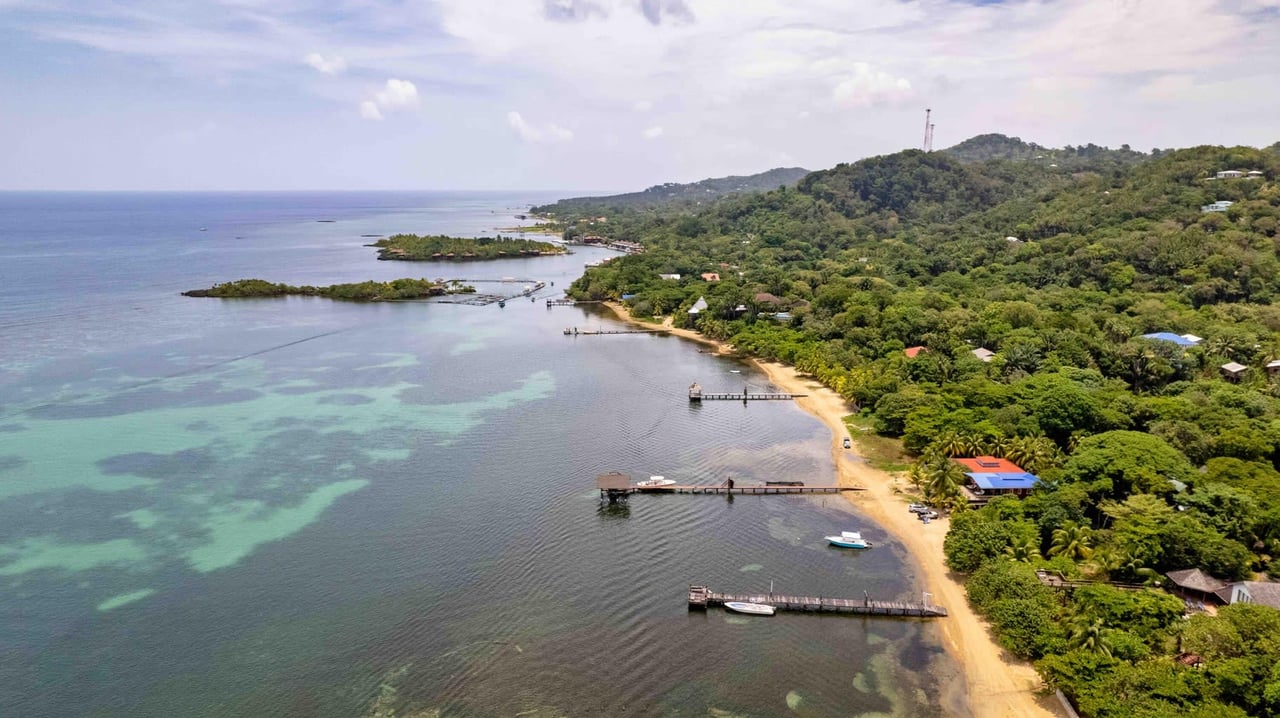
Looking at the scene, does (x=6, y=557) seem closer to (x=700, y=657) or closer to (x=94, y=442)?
(x=94, y=442)

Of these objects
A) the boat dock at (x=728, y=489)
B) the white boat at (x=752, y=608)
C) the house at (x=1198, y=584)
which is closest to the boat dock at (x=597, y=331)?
the boat dock at (x=728, y=489)

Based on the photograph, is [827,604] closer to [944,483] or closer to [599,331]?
[944,483]

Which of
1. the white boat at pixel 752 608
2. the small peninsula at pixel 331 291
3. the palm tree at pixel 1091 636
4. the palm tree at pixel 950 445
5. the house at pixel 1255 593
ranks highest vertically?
the small peninsula at pixel 331 291

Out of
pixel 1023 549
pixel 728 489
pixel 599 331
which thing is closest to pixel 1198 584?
pixel 1023 549

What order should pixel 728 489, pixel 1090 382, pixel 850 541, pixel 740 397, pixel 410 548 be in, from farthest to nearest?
pixel 740 397 < pixel 1090 382 < pixel 728 489 < pixel 850 541 < pixel 410 548

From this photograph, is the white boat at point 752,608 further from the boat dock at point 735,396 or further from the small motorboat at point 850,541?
the boat dock at point 735,396

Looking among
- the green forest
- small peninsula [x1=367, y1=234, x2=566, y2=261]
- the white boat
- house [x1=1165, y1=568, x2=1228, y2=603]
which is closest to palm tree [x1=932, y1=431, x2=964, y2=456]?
the green forest
